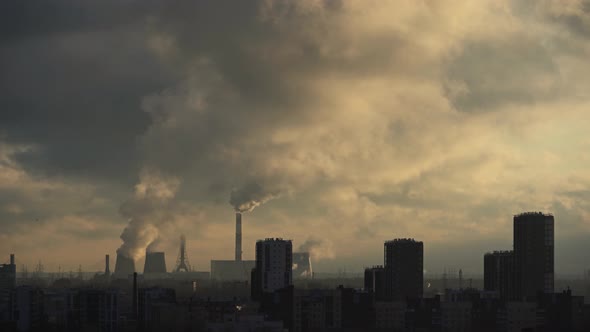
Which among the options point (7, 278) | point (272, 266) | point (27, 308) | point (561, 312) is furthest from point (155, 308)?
point (7, 278)

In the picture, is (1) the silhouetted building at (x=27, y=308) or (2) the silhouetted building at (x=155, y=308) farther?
(1) the silhouetted building at (x=27, y=308)

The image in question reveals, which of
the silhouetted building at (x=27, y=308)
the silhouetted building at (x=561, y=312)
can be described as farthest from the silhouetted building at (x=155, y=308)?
the silhouetted building at (x=561, y=312)

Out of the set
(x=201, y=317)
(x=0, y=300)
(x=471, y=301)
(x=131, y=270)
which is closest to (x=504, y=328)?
(x=471, y=301)

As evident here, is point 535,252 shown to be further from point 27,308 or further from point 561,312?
point 27,308

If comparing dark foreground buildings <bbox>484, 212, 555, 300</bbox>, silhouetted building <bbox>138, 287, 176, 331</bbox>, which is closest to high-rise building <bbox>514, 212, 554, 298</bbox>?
dark foreground buildings <bbox>484, 212, 555, 300</bbox>

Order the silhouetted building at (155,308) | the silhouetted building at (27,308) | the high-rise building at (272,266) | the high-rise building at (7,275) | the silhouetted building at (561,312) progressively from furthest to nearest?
the high-rise building at (7,275)
the high-rise building at (272,266)
the silhouetted building at (561,312)
the silhouetted building at (27,308)
the silhouetted building at (155,308)

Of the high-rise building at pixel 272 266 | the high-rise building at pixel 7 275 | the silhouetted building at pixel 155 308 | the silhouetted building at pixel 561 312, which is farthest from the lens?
the high-rise building at pixel 7 275

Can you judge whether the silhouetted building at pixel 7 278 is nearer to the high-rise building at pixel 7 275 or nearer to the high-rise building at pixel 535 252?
the high-rise building at pixel 7 275

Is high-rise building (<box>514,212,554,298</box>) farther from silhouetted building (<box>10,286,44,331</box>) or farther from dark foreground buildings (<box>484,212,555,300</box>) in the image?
silhouetted building (<box>10,286,44,331</box>)
